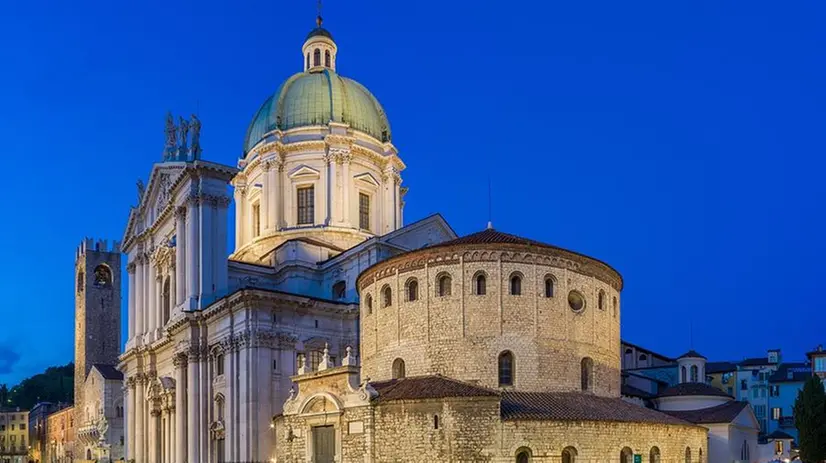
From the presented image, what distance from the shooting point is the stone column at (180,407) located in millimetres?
53188

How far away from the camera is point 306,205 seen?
6191 centimetres

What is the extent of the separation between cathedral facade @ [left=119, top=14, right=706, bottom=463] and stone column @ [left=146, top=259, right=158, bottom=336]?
19cm

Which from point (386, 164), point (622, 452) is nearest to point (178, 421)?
point (386, 164)

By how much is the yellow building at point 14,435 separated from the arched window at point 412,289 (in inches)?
4524

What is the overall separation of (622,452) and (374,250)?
20148 millimetres

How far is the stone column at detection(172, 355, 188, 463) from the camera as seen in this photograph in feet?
174

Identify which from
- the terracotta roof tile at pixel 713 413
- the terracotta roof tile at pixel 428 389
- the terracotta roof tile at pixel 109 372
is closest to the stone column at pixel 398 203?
the terracotta roof tile at pixel 713 413

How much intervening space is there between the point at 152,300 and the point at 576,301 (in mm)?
31064

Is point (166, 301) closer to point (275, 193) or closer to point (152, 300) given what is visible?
point (152, 300)

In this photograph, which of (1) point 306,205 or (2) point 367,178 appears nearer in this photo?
(1) point 306,205

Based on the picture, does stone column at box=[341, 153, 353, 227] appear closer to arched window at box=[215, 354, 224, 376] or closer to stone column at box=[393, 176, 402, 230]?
stone column at box=[393, 176, 402, 230]

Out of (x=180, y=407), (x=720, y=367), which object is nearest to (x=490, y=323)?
(x=180, y=407)

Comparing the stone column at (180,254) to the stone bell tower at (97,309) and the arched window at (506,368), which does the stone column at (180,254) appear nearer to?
the arched window at (506,368)

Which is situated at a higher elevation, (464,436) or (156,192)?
(156,192)
